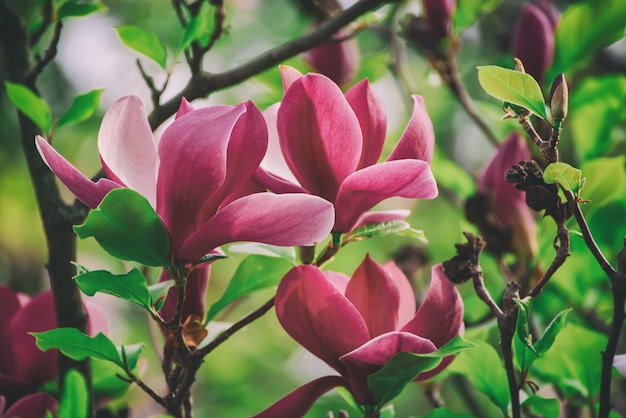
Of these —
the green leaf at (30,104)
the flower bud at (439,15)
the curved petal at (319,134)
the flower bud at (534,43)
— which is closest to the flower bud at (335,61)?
the flower bud at (439,15)

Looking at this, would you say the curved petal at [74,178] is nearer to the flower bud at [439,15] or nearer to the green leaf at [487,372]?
the green leaf at [487,372]

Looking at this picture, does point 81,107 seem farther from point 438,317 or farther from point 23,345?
point 438,317

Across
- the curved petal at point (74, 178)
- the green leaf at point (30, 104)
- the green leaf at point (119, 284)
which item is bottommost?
the green leaf at point (119, 284)

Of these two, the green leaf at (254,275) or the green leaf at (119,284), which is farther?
the green leaf at (254,275)

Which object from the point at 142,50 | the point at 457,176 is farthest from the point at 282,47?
the point at 457,176

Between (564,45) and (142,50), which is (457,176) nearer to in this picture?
(564,45)

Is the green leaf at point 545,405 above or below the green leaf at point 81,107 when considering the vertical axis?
below

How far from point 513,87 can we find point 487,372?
0.30 m

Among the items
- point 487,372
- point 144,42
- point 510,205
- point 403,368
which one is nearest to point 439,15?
point 510,205

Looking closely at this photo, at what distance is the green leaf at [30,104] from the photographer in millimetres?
806

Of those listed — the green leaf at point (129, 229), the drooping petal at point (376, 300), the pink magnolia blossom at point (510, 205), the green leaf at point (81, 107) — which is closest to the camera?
the green leaf at point (129, 229)

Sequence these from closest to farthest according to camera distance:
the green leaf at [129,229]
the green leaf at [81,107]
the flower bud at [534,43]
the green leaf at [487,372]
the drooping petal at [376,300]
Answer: the green leaf at [129,229] → the drooping petal at [376,300] → the green leaf at [487,372] → the green leaf at [81,107] → the flower bud at [534,43]

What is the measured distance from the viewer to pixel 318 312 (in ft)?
1.96

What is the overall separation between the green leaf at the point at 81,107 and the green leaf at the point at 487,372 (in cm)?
48
